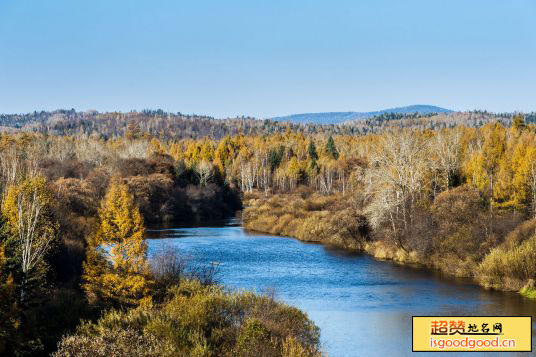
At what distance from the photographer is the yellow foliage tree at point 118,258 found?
27.9m

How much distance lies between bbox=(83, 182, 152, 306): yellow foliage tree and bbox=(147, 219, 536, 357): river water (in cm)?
554

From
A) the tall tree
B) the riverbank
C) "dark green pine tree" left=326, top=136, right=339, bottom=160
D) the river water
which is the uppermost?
"dark green pine tree" left=326, top=136, right=339, bottom=160

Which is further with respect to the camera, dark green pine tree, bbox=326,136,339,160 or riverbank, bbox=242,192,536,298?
dark green pine tree, bbox=326,136,339,160

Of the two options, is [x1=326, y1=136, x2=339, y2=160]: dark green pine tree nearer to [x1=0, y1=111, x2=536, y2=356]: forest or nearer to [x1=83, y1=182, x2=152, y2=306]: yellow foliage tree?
[x1=0, y1=111, x2=536, y2=356]: forest

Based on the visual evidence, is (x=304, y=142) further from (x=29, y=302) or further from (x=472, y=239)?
(x=29, y=302)

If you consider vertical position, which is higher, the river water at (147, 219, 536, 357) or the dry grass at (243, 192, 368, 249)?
the dry grass at (243, 192, 368, 249)

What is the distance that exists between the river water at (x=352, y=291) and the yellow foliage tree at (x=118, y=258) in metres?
5.54

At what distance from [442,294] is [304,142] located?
368 feet

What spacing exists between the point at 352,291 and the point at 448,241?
34.3ft

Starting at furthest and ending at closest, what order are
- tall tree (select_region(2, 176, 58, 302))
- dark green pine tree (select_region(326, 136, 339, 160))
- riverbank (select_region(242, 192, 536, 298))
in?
1. dark green pine tree (select_region(326, 136, 339, 160))
2. riverbank (select_region(242, 192, 536, 298))
3. tall tree (select_region(2, 176, 58, 302))

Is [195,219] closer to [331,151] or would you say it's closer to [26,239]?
[331,151]

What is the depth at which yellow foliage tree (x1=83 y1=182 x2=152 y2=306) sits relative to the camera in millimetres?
27906

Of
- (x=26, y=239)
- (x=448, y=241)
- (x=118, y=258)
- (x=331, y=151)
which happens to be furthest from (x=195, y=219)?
(x=26, y=239)

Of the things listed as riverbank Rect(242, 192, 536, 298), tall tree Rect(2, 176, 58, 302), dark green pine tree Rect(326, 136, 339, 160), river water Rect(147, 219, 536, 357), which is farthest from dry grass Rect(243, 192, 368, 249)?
dark green pine tree Rect(326, 136, 339, 160)
